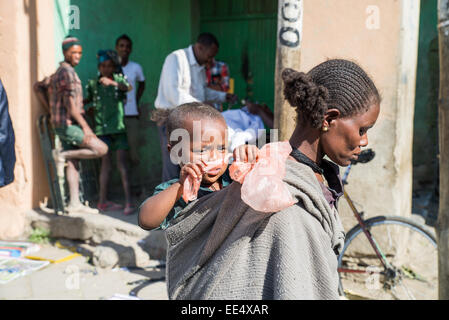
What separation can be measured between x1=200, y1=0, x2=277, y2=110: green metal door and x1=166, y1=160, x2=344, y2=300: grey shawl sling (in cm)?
498

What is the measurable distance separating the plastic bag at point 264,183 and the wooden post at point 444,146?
161 cm

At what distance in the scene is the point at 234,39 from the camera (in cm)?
661

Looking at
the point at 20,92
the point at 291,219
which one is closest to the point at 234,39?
the point at 20,92

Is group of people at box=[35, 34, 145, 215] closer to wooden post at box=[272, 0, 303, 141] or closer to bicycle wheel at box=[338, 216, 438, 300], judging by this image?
bicycle wheel at box=[338, 216, 438, 300]

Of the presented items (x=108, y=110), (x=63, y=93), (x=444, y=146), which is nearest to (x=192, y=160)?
(x=444, y=146)

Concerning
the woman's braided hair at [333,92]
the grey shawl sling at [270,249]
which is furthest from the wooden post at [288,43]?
the grey shawl sling at [270,249]

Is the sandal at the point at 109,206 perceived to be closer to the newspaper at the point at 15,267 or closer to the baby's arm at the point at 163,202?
the newspaper at the point at 15,267

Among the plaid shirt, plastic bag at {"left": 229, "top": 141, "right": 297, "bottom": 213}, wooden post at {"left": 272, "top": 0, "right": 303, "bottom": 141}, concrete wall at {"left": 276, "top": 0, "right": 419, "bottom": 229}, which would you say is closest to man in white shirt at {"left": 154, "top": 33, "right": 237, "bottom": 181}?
concrete wall at {"left": 276, "top": 0, "right": 419, "bottom": 229}

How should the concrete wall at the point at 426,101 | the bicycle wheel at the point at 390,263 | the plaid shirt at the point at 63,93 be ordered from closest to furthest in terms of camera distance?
the bicycle wheel at the point at 390,263 → the plaid shirt at the point at 63,93 → the concrete wall at the point at 426,101

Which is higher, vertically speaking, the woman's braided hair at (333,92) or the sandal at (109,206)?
the woman's braided hair at (333,92)

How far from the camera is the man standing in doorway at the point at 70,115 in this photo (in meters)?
5.03

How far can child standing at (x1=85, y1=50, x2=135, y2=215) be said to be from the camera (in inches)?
215

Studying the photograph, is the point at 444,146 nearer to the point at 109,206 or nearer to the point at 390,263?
the point at 390,263
